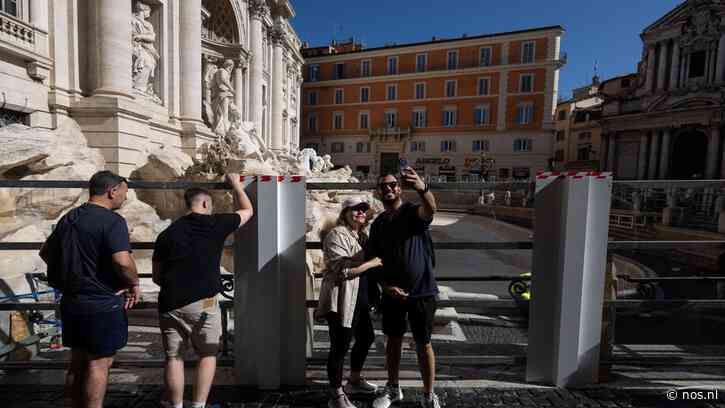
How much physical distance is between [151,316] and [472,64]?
3886 centimetres

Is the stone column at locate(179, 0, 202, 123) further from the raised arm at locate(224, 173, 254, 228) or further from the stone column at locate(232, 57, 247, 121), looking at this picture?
the raised arm at locate(224, 173, 254, 228)

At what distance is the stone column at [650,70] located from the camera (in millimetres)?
29781

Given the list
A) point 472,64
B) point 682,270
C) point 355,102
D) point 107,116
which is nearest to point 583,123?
point 472,64

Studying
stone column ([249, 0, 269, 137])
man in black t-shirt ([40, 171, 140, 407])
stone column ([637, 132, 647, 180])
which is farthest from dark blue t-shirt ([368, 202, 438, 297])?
stone column ([637, 132, 647, 180])

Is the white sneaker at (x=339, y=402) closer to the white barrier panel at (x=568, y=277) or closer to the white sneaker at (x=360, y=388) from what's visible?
the white sneaker at (x=360, y=388)

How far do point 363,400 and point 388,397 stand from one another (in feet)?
0.67

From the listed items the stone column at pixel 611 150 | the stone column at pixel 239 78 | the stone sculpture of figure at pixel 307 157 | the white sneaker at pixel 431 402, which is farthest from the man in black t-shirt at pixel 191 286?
the stone column at pixel 611 150

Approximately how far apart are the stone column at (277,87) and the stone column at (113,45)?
53.4 ft

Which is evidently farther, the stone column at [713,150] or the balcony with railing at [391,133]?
the balcony with railing at [391,133]

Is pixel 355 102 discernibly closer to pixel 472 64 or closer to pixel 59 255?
pixel 472 64

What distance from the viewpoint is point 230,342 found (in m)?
3.59

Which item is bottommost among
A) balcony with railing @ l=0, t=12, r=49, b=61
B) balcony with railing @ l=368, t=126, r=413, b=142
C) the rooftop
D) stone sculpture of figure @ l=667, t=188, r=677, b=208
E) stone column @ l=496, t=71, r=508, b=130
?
stone sculpture of figure @ l=667, t=188, r=677, b=208

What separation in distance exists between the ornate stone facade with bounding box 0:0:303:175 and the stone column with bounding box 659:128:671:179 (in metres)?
33.0

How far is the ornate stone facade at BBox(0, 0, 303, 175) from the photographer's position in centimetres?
893
